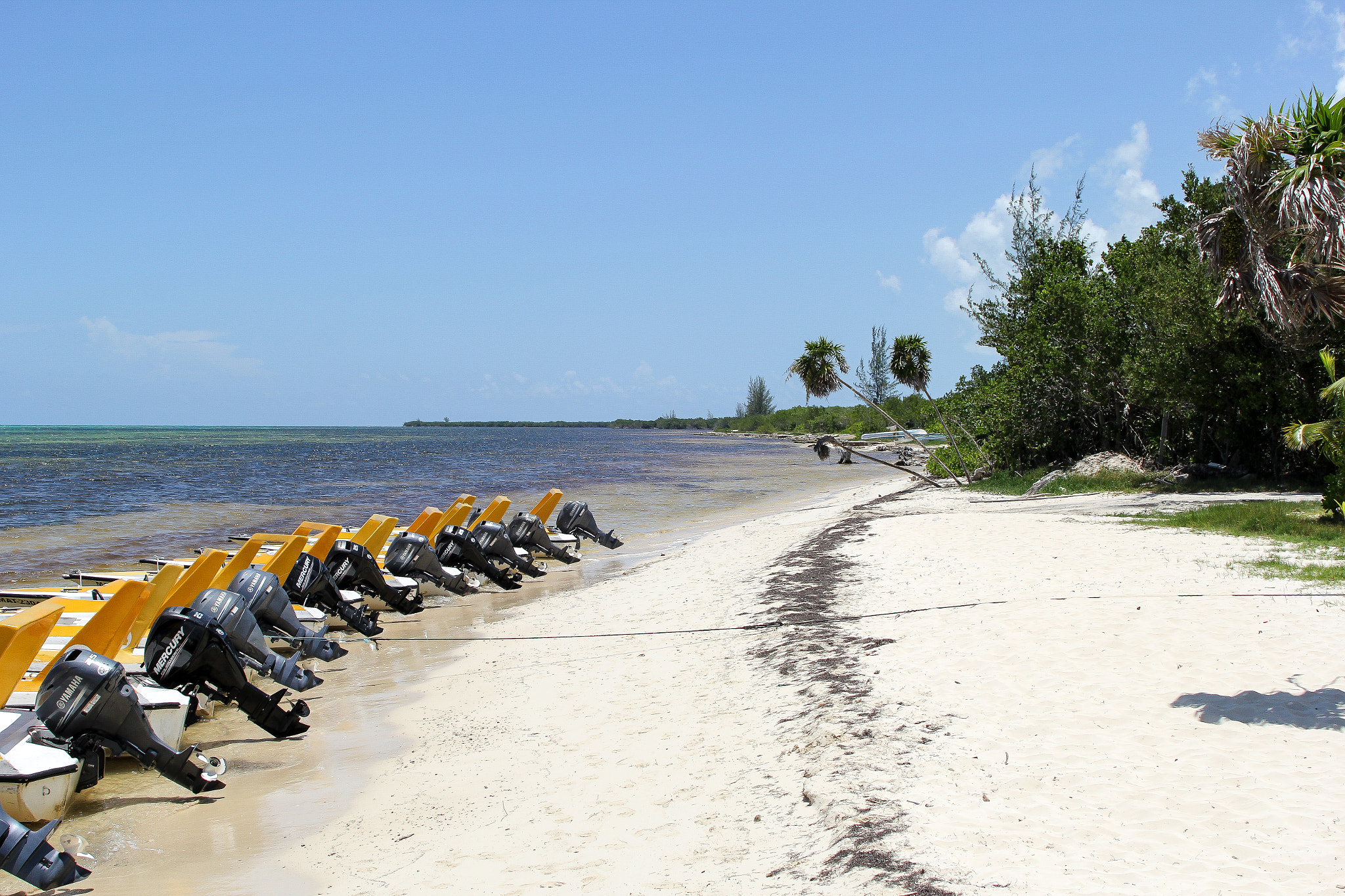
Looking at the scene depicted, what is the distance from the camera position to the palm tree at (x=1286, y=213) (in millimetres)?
5023

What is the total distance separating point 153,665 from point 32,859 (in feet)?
8.64

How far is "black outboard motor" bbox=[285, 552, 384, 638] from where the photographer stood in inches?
407

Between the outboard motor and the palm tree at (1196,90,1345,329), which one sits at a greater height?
the palm tree at (1196,90,1345,329)

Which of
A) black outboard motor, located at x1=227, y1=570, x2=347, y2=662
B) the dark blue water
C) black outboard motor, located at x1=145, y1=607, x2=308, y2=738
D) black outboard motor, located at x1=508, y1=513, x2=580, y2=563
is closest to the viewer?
black outboard motor, located at x1=145, y1=607, x2=308, y2=738

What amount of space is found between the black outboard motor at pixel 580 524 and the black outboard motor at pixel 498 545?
2777mm

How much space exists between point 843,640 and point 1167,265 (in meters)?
14.2

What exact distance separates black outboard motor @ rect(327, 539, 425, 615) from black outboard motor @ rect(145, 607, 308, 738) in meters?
4.55

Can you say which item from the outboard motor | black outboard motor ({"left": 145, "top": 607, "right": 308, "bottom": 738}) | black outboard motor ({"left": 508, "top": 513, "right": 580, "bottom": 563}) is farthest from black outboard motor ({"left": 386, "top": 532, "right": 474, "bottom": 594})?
black outboard motor ({"left": 145, "top": 607, "right": 308, "bottom": 738})

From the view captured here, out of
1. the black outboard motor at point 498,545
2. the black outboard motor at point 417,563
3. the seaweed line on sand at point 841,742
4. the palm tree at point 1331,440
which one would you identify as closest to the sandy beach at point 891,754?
the seaweed line on sand at point 841,742

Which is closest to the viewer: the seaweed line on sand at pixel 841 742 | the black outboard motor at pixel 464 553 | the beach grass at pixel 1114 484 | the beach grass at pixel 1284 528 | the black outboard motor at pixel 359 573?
the seaweed line on sand at pixel 841 742

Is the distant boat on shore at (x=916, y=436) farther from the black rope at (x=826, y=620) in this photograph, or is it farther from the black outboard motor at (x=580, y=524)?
the black rope at (x=826, y=620)

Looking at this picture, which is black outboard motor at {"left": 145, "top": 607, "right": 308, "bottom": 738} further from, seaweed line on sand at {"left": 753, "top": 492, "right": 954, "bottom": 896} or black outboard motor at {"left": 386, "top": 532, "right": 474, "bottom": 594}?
black outboard motor at {"left": 386, "top": 532, "right": 474, "bottom": 594}

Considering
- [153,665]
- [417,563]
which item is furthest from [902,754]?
[417,563]

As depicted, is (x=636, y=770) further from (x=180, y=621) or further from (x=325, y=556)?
(x=325, y=556)
